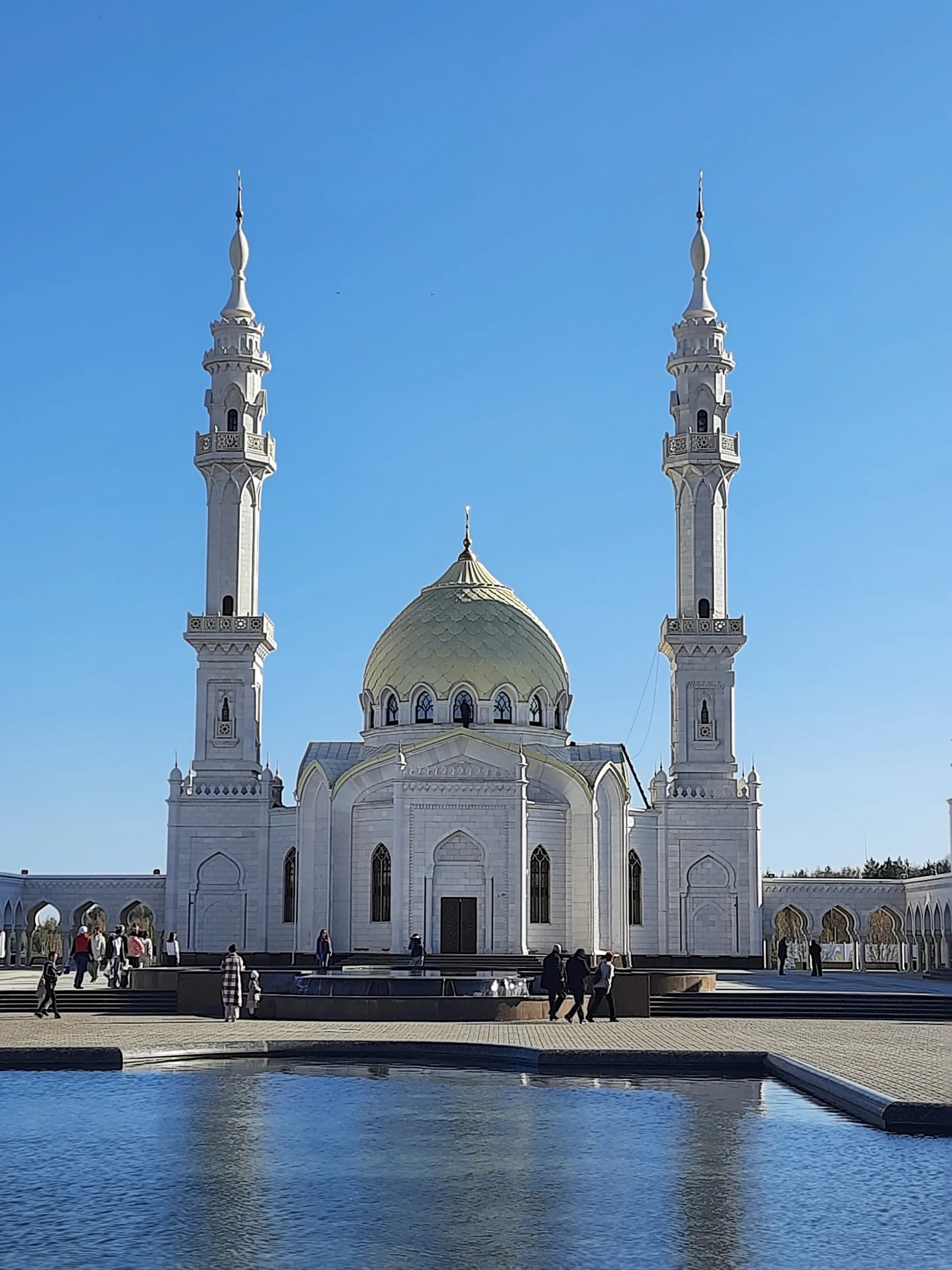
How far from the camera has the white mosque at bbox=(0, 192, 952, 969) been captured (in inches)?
1634

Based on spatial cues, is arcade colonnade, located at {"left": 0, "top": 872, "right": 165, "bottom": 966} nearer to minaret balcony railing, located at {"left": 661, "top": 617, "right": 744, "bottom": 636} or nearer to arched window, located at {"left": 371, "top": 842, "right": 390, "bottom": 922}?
arched window, located at {"left": 371, "top": 842, "right": 390, "bottom": 922}

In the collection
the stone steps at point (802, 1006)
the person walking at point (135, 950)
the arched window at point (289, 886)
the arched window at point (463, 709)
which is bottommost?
the stone steps at point (802, 1006)

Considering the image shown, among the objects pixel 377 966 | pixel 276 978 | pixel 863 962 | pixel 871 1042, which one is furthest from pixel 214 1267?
pixel 863 962

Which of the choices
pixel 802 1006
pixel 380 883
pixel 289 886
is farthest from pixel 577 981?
pixel 289 886

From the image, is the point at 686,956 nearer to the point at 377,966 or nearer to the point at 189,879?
the point at 377,966

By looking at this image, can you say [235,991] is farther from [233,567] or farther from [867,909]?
[867,909]

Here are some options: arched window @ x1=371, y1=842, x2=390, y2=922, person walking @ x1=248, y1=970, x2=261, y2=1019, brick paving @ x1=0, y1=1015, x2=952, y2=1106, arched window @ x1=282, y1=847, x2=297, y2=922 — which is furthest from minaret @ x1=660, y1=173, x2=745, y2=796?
person walking @ x1=248, y1=970, x2=261, y2=1019

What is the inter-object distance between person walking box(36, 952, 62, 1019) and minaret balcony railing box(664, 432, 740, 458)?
2604 centimetres

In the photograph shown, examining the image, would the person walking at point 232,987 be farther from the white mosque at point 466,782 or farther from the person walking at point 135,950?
the white mosque at point 466,782

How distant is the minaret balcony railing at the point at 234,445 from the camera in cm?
4572

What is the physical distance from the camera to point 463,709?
4566 cm

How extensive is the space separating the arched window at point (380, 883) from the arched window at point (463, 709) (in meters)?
4.84

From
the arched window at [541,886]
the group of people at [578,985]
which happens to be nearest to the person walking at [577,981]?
the group of people at [578,985]

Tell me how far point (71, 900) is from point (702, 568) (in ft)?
68.3
